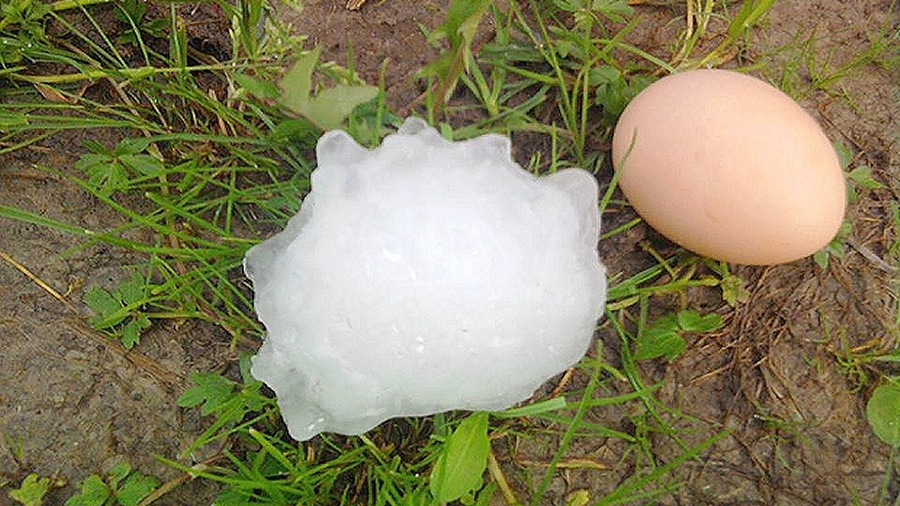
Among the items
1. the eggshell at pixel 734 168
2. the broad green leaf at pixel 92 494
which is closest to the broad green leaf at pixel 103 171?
the broad green leaf at pixel 92 494

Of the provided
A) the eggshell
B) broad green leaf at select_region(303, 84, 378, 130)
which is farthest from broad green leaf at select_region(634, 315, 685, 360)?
broad green leaf at select_region(303, 84, 378, 130)

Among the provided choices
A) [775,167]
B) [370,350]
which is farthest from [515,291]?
[775,167]

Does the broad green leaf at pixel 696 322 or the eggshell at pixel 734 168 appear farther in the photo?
the broad green leaf at pixel 696 322

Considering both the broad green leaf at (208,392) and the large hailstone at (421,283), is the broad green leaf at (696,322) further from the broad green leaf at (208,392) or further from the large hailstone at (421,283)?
A: the broad green leaf at (208,392)

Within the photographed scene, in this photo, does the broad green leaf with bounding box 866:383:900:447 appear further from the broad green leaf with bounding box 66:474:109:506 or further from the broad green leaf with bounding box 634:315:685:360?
the broad green leaf with bounding box 66:474:109:506

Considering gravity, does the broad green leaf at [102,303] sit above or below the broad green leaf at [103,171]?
below

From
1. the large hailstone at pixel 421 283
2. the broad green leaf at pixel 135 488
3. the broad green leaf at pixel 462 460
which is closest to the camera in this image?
the large hailstone at pixel 421 283
